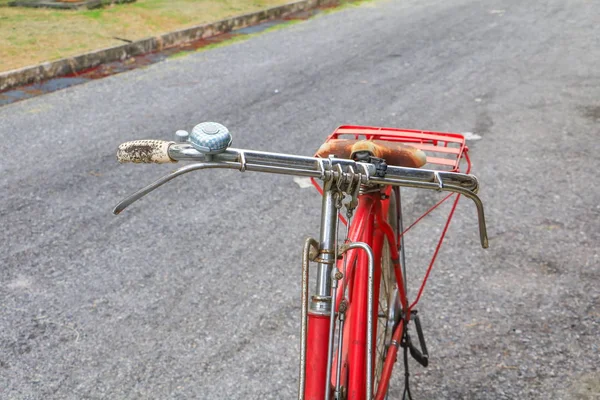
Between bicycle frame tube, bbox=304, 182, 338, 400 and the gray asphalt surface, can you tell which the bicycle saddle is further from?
the gray asphalt surface

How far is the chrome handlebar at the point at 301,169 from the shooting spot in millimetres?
1695

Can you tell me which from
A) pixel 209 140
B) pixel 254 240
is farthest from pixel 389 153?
pixel 254 240

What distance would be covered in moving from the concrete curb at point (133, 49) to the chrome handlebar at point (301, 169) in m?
6.90

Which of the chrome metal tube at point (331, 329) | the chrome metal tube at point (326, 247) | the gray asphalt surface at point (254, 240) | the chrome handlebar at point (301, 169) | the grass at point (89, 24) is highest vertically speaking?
the chrome handlebar at point (301, 169)

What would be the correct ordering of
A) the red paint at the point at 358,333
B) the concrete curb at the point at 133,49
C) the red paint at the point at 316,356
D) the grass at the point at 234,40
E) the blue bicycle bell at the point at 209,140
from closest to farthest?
1. the blue bicycle bell at the point at 209,140
2. the red paint at the point at 316,356
3. the red paint at the point at 358,333
4. the concrete curb at the point at 133,49
5. the grass at the point at 234,40

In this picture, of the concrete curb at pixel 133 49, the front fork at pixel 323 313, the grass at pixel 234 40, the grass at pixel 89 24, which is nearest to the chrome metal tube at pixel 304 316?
the front fork at pixel 323 313

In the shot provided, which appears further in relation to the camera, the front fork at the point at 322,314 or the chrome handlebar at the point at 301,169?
the front fork at the point at 322,314

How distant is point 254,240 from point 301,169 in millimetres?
2931

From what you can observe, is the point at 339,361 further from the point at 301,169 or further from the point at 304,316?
the point at 301,169

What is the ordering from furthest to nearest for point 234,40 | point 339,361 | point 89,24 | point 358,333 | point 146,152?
point 234,40 → point 89,24 → point 358,333 → point 339,361 → point 146,152

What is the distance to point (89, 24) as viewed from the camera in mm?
10195

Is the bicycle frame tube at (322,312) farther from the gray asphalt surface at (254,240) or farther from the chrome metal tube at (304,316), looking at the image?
the gray asphalt surface at (254,240)

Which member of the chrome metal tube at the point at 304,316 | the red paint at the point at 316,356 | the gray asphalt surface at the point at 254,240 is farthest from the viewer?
the gray asphalt surface at the point at 254,240

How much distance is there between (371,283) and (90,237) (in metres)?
3.07
